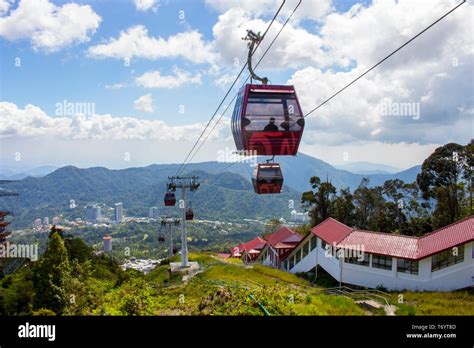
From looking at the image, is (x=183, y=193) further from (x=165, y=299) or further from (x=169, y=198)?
(x=165, y=299)

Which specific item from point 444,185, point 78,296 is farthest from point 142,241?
point 78,296

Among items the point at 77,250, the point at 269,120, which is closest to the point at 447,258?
the point at 269,120

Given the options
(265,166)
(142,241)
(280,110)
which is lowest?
(142,241)

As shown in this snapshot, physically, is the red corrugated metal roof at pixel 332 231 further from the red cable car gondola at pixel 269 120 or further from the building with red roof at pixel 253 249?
the building with red roof at pixel 253 249

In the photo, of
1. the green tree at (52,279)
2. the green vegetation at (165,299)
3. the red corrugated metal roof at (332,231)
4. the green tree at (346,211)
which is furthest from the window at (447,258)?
the green tree at (346,211)

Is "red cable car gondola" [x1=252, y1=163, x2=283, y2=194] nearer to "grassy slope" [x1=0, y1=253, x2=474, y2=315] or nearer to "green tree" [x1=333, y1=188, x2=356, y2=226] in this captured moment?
Answer: "grassy slope" [x1=0, y1=253, x2=474, y2=315]
